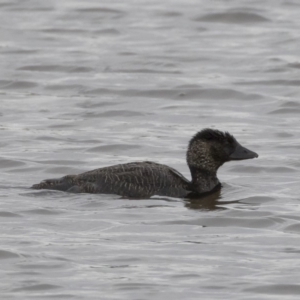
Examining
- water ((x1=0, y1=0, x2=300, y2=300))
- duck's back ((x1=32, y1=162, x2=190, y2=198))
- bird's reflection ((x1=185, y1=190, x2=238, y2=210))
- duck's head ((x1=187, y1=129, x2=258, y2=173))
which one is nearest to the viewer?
water ((x1=0, y1=0, x2=300, y2=300))

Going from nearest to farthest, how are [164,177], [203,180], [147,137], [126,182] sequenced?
[126,182]
[164,177]
[203,180]
[147,137]

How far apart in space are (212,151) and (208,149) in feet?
0.21

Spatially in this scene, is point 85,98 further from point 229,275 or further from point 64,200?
point 229,275

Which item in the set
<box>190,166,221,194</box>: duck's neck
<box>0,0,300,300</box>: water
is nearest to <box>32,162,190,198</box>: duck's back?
<box>0,0,300,300</box>: water

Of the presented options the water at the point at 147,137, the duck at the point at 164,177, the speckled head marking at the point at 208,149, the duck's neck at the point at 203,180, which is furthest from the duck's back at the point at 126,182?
the speckled head marking at the point at 208,149

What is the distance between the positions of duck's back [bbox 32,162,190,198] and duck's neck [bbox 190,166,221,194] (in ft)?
1.07

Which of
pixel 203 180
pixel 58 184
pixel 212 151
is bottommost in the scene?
pixel 203 180

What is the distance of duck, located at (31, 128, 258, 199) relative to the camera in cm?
1434

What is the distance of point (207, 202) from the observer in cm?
1457

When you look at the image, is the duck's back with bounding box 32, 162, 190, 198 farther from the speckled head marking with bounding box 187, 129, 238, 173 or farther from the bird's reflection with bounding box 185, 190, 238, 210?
the speckled head marking with bounding box 187, 129, 238, 173

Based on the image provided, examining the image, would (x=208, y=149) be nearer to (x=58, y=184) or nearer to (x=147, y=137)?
(x=58, y=184)

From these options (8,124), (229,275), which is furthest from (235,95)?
(229,275)

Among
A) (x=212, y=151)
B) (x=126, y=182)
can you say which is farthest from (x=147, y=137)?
(x=126, y=182)

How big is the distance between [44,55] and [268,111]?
6.23 m
